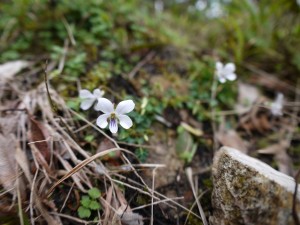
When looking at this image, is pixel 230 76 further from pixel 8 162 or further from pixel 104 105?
pixel 8 162

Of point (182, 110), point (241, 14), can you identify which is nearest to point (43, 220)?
point (182, 110)

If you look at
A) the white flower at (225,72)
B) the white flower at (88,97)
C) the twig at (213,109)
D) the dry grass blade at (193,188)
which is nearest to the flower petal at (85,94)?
the white flower at (88,97)

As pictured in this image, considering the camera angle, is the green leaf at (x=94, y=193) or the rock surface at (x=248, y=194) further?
the green leaf at (x=94, y=193)

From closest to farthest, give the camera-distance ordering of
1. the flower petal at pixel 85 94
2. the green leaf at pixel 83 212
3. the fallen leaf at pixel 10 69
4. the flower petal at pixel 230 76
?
1. the green leaf at pixel 83 212
2. the flower petal at pixel 85 94
3. the fallen leaf at pixel 10 69
4. the flower petal at pixel 230 76

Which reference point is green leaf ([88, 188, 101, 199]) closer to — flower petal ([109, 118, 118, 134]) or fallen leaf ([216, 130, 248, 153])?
flower petal ([109, 118, 118, 134])

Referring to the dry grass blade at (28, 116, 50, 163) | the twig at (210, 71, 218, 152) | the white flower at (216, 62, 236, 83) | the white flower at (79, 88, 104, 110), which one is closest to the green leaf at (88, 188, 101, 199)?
the dry grass blade at (28, 116, 50, 163)

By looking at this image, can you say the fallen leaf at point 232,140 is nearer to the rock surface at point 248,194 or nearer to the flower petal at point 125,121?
the rock surface at point 248,194
